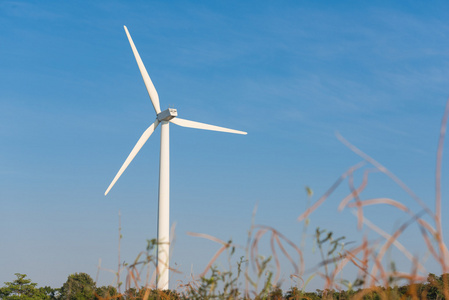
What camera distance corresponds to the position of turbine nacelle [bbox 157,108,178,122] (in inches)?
2026

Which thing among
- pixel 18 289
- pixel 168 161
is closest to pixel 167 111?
pixel 168 161

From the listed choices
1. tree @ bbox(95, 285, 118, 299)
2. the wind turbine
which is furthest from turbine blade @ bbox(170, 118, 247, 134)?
tree @ bbox(95, 285, 118, 299)

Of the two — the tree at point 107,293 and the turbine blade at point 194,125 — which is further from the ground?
the turbine blade at point 194,125

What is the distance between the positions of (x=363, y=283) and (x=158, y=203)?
163 ft

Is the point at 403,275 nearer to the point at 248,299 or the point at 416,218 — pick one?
the point at 416,218

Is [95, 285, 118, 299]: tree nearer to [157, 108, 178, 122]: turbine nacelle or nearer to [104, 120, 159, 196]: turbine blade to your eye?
[104, 120, 159, 196]: turbine blade

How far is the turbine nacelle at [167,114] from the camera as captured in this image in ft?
169

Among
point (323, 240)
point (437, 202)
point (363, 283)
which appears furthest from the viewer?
point (323, 240)

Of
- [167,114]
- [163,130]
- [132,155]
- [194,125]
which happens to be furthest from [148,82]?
[132,155]

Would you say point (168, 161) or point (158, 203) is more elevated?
point (168, 161)

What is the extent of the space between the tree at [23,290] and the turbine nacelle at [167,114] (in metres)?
50.9

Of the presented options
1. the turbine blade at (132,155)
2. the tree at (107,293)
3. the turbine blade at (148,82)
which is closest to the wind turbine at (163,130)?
the turbine blade at (148,82)

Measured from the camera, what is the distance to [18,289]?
3531 inches

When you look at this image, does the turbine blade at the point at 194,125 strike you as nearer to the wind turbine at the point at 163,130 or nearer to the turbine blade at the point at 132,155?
the wind turbine at the point at 163,130
